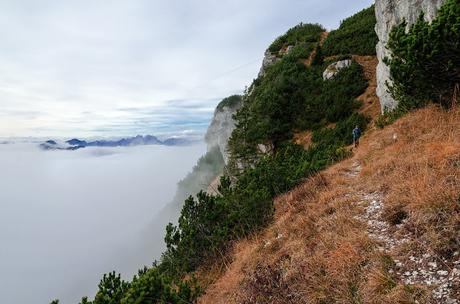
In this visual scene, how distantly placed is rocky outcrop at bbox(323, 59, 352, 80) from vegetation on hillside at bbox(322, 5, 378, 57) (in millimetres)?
3143

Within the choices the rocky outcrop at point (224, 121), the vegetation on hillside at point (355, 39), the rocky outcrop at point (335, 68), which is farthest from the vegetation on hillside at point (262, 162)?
the rocky outcrop at point (224, 121)

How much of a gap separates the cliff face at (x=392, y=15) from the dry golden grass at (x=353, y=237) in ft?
16.3

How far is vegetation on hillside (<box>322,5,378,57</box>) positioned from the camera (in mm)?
30097

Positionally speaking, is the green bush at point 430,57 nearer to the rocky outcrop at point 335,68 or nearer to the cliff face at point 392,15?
the cliff face at point 392,15

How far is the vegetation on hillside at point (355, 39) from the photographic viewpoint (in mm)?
30097

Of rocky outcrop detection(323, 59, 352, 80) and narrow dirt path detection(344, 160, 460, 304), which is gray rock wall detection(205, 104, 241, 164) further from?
narrow dirt path detection(344, 160, 460, 304)

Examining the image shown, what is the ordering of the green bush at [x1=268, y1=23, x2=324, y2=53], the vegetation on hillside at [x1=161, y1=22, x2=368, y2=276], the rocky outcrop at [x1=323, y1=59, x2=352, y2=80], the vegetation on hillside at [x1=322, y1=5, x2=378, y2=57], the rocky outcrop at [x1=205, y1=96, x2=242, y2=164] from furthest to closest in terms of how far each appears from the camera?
the rocky outcrop at [x1=205, y1=96, x2=242, y2=164] < the green bush at [x1=268, y1=23, x2=324, y2=53] < the vegetation on hillside at [x1=322, y1=5, x2=378, y2=57] < the rocky outcrop at [x1=323, y1=59, x2=352, y2=80] < the vegetation on hillside at [x1=161, y1=22, x2=368, y2=276]

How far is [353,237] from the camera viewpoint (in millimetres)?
5039

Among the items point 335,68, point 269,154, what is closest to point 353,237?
point 269,154

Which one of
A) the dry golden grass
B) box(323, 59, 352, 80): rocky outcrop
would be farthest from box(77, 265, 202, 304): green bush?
box(323, 59, 352, 80): rocky outcrop

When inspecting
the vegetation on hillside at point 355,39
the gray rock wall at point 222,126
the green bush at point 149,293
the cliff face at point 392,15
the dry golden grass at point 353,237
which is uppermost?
the vegetation on hillside at point 355,39

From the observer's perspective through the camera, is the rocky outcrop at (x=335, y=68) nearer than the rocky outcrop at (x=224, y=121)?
Yes

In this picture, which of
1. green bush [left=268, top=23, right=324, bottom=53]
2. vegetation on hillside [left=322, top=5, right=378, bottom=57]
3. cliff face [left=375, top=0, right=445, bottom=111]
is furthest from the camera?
green bush [left=268, top=23, right=324, bottom=53]

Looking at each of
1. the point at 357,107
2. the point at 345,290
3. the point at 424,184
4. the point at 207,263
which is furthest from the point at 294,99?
the point at 345,290
